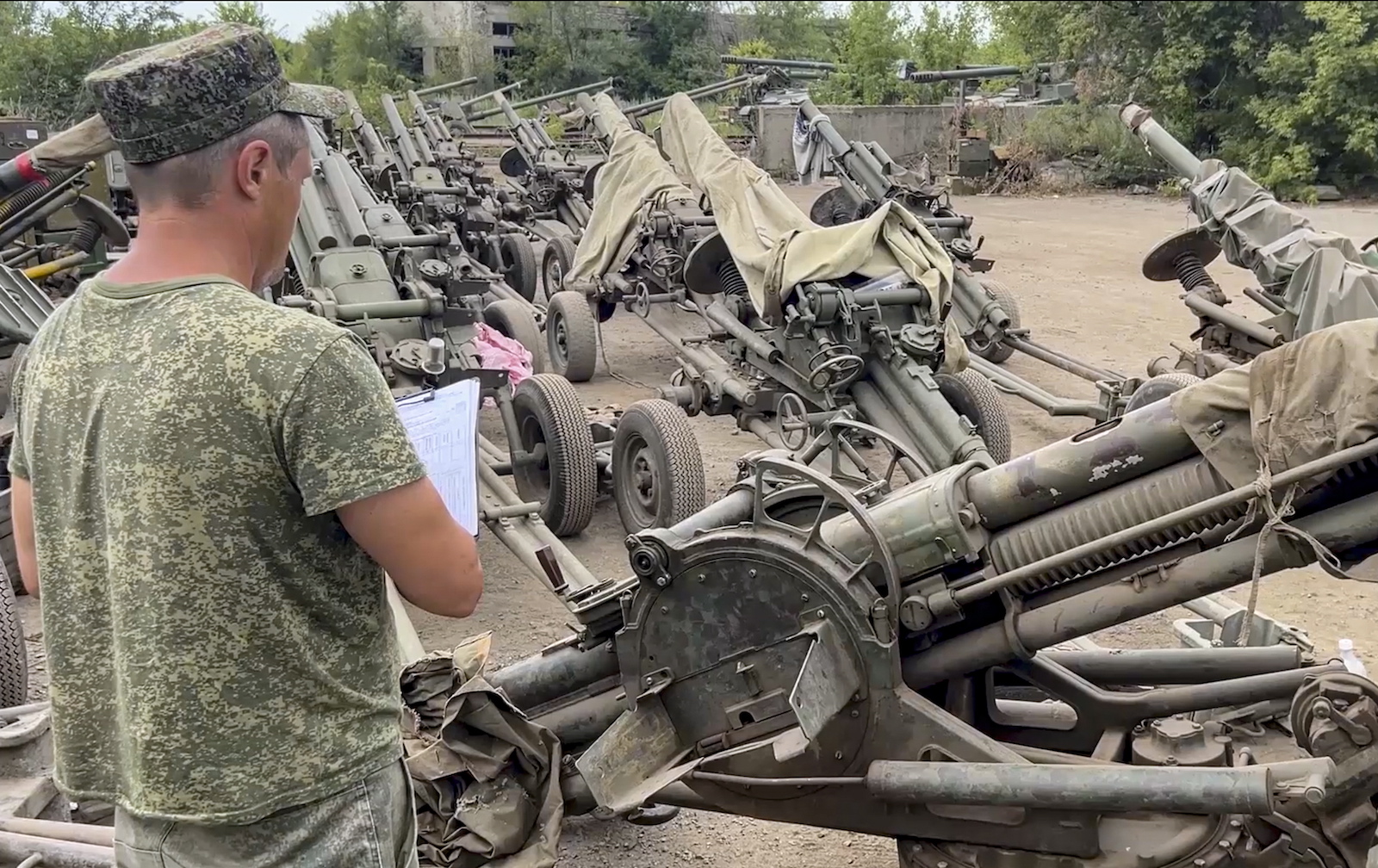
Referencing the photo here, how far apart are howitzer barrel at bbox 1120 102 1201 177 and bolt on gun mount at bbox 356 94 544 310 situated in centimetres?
471

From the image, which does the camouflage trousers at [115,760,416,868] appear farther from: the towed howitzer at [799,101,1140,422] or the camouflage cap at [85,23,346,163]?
the towed howitzer at [799,101,1140,422]

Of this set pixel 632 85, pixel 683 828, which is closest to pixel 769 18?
pixel 632 85

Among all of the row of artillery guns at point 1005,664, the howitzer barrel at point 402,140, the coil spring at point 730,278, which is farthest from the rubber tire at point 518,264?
the row of artillery guns at point 1005,664

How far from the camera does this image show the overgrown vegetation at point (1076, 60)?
2094cm

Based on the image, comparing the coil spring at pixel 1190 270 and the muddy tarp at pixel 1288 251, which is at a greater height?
the muddy tarp at pixel 1288 251

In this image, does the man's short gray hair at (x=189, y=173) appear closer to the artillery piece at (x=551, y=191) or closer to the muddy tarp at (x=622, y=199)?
the muddy tarp at (x=622, y=199)

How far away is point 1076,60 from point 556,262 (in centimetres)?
1660

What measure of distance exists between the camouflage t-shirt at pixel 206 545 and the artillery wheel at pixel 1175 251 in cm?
771

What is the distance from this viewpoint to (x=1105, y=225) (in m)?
19.0

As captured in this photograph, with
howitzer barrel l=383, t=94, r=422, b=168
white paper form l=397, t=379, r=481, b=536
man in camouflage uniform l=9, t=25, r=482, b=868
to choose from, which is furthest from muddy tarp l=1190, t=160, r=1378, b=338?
howitzer barrel l=383, t=94, r=422, b=168

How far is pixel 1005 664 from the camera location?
315 cm

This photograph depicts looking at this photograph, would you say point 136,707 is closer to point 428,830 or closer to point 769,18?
point 428,830

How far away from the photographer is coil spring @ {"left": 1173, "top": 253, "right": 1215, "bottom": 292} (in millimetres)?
8484

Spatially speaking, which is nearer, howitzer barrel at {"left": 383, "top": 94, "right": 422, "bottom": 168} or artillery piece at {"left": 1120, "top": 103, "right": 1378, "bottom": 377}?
artillery piece at {"left": 1120, "top": 103, "right": 1378, "bottom": 377}
